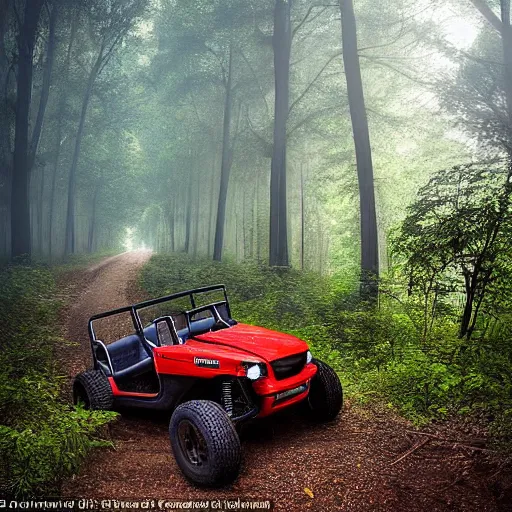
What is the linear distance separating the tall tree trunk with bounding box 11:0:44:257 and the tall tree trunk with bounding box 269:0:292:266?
10516 millimetres

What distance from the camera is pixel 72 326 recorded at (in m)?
11.6

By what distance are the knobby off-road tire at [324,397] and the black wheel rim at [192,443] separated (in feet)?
5.35

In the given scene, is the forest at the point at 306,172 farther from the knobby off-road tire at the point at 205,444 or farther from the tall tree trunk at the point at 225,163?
the knobby off-road tire at the point at 205,444

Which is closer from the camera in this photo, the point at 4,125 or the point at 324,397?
the point at 324,397

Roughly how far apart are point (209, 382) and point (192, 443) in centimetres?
68

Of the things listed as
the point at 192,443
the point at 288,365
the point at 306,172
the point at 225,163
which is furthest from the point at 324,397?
the point at 306,172

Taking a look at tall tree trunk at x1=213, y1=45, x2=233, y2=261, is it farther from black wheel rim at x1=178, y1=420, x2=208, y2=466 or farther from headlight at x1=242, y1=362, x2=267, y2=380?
black wheel rim at x1=178, y1=420, x2=208, y2=466

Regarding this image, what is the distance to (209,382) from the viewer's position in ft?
16.3

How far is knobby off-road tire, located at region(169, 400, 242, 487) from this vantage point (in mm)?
4082

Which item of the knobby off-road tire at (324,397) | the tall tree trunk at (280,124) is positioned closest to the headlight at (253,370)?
the knobby off-road tire at (324,397)

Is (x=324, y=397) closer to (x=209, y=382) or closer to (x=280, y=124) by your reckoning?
(x=209, y=382)

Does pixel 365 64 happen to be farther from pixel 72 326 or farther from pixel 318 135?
pixel 72 326

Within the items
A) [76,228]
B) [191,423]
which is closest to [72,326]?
[191,423]

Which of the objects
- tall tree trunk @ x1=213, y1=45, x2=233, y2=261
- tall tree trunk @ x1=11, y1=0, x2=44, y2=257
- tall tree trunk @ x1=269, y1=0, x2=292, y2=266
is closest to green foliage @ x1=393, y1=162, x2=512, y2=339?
tall tree trunk @ x1=269, y1=0, x2=292, y2=266
